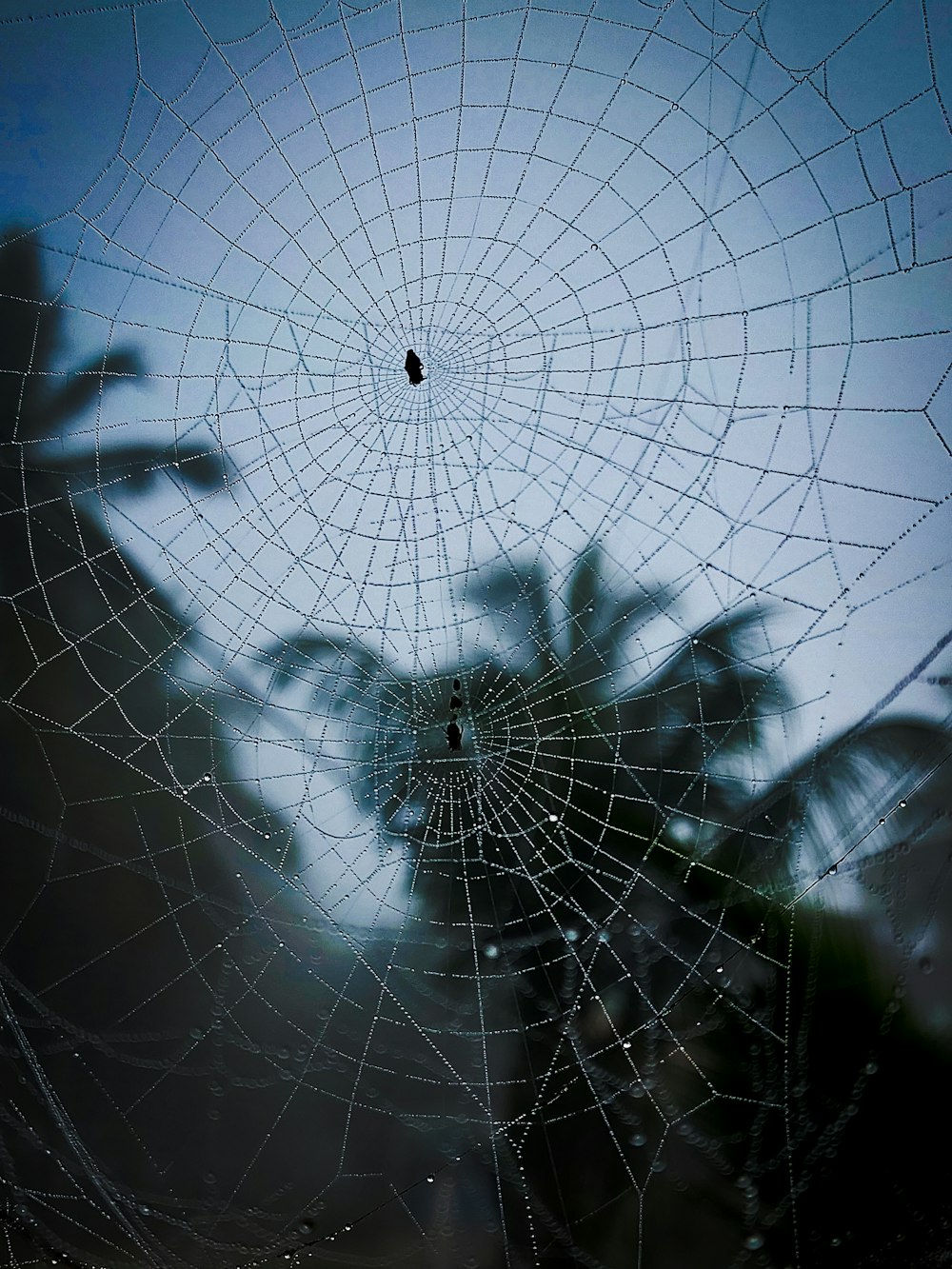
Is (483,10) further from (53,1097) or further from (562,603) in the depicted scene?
(53,1097)

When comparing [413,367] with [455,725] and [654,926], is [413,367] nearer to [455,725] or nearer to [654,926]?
[455,725]

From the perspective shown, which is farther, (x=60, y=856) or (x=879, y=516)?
(x=60, y=856)

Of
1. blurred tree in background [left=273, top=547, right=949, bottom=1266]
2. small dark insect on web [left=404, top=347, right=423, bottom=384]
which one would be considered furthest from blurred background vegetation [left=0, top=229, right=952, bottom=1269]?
small dark insect on web [left=404, top=347, right=423, bottom=384]

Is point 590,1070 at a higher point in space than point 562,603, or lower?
lower

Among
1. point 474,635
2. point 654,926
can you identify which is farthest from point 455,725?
point 654,926

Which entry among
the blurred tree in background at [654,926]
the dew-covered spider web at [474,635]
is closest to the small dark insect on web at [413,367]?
the dew-covered spider web at [474,635]

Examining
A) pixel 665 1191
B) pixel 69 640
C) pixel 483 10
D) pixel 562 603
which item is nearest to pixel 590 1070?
pixel 665 1191

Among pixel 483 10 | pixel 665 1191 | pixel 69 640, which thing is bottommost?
pixel 665 1191
